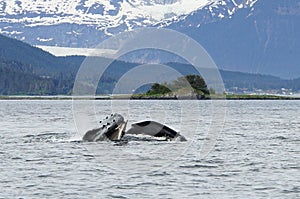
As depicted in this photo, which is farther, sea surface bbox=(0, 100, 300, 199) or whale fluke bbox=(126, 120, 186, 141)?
whale fluke bbox=(126, 120, 186, 141)

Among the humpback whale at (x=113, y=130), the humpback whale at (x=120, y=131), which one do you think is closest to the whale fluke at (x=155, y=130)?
the humpback whale at (x=120, y=131)

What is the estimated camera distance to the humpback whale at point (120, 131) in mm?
64938

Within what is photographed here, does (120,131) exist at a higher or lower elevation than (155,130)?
higher

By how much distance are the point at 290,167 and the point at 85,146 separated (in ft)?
64.3

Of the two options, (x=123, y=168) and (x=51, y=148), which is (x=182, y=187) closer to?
(x=123, y=168)

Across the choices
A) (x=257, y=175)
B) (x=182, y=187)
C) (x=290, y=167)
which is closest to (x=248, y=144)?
(x=290, y=167)

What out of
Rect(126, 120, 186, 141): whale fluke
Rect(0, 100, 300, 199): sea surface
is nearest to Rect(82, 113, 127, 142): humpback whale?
Rect(0, 100, 300, 199): sea surface

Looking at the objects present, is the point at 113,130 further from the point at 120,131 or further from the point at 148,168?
the point at 148,168

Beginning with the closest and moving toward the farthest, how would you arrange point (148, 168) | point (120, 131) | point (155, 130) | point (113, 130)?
1. point (148, 168)
2. point (113, 130)
3. point (120, 131)
4. point (155, 130)

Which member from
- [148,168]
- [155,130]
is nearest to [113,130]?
[155,130]

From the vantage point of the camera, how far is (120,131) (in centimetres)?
6544

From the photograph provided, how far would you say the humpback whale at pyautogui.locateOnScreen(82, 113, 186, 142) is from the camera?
6494 centimetres

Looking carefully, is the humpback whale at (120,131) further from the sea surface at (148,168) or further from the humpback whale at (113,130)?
the sea surface at (148,168)

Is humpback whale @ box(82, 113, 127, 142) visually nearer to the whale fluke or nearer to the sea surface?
the sea surface
